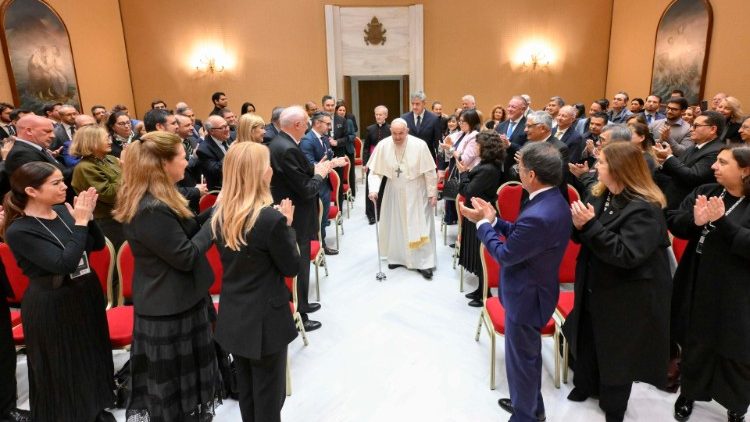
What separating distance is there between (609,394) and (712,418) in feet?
2.40

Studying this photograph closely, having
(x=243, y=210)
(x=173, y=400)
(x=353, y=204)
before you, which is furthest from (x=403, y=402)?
(x=353, y=204)

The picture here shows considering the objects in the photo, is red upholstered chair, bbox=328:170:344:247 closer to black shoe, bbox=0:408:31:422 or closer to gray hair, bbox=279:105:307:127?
gray hair, bbox=279:105:307:127

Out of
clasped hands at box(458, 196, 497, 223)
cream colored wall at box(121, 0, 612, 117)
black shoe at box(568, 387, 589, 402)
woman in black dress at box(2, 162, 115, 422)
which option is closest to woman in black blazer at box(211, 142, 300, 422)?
woman in black dress at box(2, 162, 115, 422)

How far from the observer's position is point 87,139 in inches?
141

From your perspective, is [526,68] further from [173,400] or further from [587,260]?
[173,400]

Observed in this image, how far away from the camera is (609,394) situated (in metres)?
2.75

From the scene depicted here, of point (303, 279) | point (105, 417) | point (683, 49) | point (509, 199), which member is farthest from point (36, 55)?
point (683, 49)

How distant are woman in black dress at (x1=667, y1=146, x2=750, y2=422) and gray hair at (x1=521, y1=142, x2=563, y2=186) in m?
0.85

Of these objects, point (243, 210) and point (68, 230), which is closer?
point (243, 210)

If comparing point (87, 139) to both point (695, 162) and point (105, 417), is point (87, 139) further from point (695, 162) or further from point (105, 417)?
point (695, 162)

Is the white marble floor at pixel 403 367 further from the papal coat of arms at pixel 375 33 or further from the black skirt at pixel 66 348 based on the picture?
the papal coat of arms at pixel 375 33

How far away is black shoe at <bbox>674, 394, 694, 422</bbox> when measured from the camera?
2.85 metres

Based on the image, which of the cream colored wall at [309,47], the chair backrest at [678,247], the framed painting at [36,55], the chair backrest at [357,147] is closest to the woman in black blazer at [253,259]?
the chair backrest at [678,247]

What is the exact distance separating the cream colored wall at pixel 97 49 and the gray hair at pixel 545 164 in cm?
970
